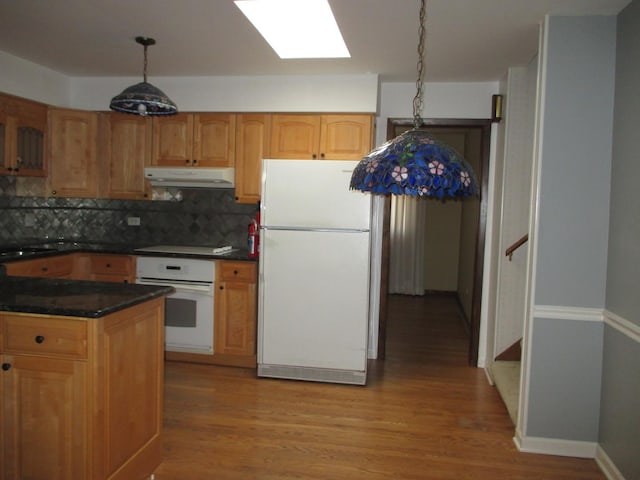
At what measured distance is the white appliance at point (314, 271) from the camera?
3.45 m

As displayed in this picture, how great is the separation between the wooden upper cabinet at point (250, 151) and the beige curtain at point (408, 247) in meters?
3.64

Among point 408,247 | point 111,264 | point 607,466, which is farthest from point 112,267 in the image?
point 408,247

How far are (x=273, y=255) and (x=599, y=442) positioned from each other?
2303 millimetres

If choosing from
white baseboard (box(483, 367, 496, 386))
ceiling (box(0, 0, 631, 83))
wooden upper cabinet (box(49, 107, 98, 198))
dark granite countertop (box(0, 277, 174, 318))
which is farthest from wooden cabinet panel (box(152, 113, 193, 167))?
white baseboard (box(483, 367, 496, 386))

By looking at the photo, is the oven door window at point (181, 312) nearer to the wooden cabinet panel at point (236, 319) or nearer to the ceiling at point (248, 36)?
the wooden cabinet panel at point (236, 319)

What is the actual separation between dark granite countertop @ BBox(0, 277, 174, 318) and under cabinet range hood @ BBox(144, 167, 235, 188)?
1.75 meters

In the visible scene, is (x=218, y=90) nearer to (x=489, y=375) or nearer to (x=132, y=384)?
(x=132, y=384)

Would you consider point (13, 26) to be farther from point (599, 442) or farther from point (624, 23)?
point (599, 442)

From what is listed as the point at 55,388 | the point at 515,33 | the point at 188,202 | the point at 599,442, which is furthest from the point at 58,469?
the point at 515,33

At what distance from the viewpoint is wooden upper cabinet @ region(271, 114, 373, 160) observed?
3814 millimetres

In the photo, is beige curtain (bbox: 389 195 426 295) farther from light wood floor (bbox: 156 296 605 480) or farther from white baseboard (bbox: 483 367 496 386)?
white baseboard (bbox: 483 367 496 386)

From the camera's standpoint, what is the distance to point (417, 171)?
113cm

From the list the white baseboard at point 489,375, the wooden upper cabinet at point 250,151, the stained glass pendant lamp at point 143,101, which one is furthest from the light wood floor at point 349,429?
the stained glass pendant lamp at point 143,101

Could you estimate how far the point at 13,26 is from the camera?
304cm
